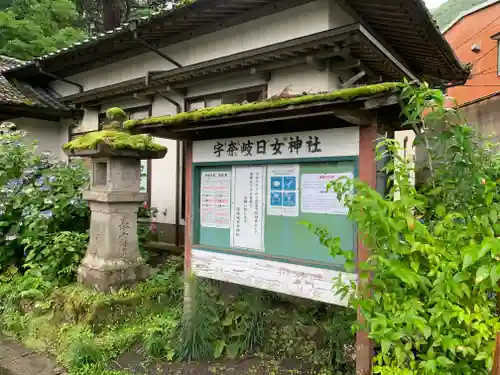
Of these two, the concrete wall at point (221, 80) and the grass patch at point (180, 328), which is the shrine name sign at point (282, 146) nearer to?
the grass patch at point (180, 328)

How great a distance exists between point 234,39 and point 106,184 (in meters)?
3.92

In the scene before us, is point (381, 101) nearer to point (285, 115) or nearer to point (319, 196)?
point (285, 115)

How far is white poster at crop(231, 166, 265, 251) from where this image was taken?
13.0 feet

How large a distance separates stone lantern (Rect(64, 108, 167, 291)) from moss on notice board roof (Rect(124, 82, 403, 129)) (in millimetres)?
1382

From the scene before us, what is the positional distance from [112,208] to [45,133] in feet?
25.3

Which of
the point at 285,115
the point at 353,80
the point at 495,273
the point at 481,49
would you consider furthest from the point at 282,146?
the point at 481,49

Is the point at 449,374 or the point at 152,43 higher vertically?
the point at 152,43

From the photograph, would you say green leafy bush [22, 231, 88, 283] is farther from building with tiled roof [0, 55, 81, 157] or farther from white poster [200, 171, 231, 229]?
building with tiled roof [0, 55, 81, 157]

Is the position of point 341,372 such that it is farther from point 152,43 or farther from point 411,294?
point 152,43

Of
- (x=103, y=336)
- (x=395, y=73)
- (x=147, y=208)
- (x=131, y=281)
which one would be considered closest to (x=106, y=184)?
(x=131, y=281)

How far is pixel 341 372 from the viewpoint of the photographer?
12.0 feet

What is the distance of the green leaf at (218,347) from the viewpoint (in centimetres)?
411

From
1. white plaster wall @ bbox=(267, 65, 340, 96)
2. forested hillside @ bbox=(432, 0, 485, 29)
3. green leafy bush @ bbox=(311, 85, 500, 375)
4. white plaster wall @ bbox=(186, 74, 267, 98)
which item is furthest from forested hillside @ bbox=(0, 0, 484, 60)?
forested hillside @ bbox=(432, 0, 485, 29)

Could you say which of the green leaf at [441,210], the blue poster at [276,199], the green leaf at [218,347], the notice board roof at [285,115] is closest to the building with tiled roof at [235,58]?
the notice board roof at [285,115]
